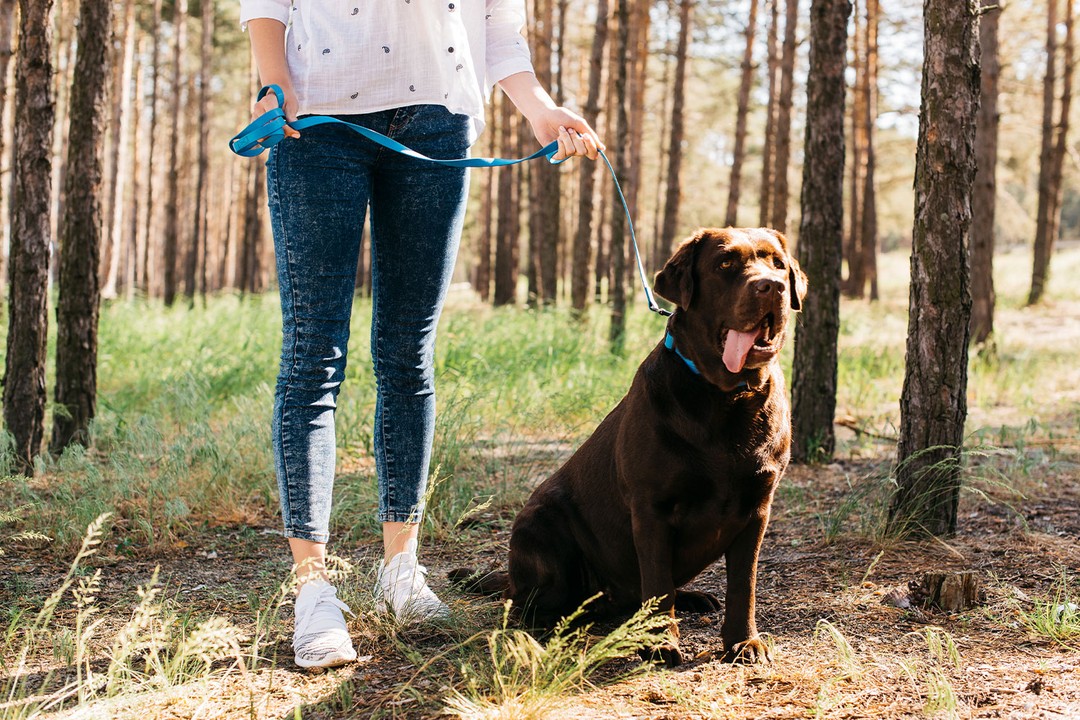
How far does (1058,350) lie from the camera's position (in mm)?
11172

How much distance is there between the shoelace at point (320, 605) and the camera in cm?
266

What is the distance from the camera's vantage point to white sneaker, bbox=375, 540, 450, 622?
114 inches

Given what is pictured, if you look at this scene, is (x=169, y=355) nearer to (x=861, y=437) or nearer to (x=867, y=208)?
(x=861, y=437)

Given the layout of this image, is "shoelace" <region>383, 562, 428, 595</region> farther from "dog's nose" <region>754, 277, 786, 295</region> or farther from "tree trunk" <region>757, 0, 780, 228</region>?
"tree trunk" <region>757, 0, 780, 228</region>

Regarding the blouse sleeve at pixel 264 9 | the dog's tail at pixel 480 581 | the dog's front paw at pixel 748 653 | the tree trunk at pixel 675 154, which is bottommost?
the dog's tail at pixel 480 581

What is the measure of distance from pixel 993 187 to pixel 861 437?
650cm

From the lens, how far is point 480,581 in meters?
3.31

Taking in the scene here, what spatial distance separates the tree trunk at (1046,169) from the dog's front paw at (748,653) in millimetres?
15993

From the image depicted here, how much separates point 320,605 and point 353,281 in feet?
3.13

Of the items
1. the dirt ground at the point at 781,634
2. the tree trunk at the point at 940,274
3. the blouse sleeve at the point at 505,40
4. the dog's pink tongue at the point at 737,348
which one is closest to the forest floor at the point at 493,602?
the dirt ground at the point at 781,634

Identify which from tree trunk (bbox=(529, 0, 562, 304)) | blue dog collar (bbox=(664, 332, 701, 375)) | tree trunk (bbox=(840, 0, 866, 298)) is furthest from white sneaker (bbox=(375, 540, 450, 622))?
tree trunk (bbox=(840, 0, 866, 298))

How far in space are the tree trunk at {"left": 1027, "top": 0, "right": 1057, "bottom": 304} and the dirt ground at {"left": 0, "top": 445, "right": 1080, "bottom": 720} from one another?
13.9m

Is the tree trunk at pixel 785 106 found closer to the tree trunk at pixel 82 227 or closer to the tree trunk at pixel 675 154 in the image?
the tree trunk at pixel 675 154

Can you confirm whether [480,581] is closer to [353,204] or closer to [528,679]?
[528,679]
